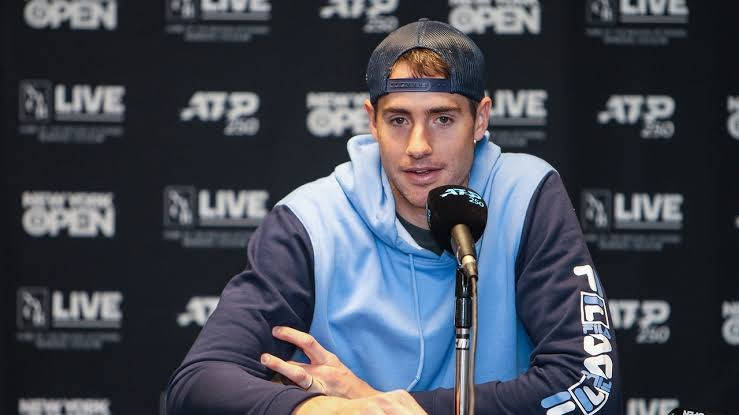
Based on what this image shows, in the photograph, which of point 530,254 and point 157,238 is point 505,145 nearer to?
point 157,238

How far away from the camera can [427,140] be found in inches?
85.6

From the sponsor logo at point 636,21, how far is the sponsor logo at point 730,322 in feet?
3.63

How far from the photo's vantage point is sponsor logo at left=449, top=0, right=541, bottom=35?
Result: 13.0 feet

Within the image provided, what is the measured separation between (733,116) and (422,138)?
2313mm

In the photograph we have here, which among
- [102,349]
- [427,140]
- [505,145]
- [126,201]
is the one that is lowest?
[102,349]

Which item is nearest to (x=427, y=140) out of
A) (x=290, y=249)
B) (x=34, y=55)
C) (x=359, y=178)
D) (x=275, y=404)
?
(x=359, y=178)

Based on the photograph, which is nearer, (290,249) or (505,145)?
(290,249)

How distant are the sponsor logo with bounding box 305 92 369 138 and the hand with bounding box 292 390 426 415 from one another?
228cm

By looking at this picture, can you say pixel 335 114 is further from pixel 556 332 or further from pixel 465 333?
pixel 465 333

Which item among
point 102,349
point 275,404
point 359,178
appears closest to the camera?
point 275,404

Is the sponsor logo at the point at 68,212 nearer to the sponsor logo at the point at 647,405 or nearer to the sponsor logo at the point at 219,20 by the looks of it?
the sponsor logo at the point at 219,20

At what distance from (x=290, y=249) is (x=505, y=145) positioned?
1.99 m

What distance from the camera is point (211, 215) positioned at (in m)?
3.96

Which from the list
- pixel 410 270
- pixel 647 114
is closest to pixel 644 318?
pixel 647 114
